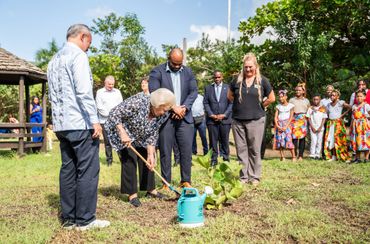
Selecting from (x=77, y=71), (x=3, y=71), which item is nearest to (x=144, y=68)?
(x=3, y=71)

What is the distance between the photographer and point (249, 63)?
20.9ft

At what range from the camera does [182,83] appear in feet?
20.0

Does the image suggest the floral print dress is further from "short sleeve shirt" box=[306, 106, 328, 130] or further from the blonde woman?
the blonde woman

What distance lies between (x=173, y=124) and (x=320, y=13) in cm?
889

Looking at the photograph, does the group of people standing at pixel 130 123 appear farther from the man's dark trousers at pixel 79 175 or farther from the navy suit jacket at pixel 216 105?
the navy suit jacket at pixel 216 105

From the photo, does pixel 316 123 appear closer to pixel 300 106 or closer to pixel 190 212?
pixel 300 106

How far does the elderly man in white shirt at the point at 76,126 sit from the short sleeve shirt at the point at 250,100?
2972 millimetres

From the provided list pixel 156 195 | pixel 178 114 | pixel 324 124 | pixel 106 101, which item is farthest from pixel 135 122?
pixel 324 124

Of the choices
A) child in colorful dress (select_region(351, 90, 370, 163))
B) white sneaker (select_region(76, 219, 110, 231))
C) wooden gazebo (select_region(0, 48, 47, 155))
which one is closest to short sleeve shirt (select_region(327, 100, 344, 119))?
child in colorful dress (select_region(351, 90, 370, 163))

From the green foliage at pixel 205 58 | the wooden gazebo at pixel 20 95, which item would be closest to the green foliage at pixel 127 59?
the green foliage at pixel 205 58

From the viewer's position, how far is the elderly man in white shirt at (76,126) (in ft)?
13.1

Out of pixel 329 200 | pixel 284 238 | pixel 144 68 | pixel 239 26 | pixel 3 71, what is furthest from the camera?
pixel 144 68

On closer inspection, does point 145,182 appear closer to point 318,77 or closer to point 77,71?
point 77,71

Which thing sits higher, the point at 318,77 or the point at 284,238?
the point at 318,77
